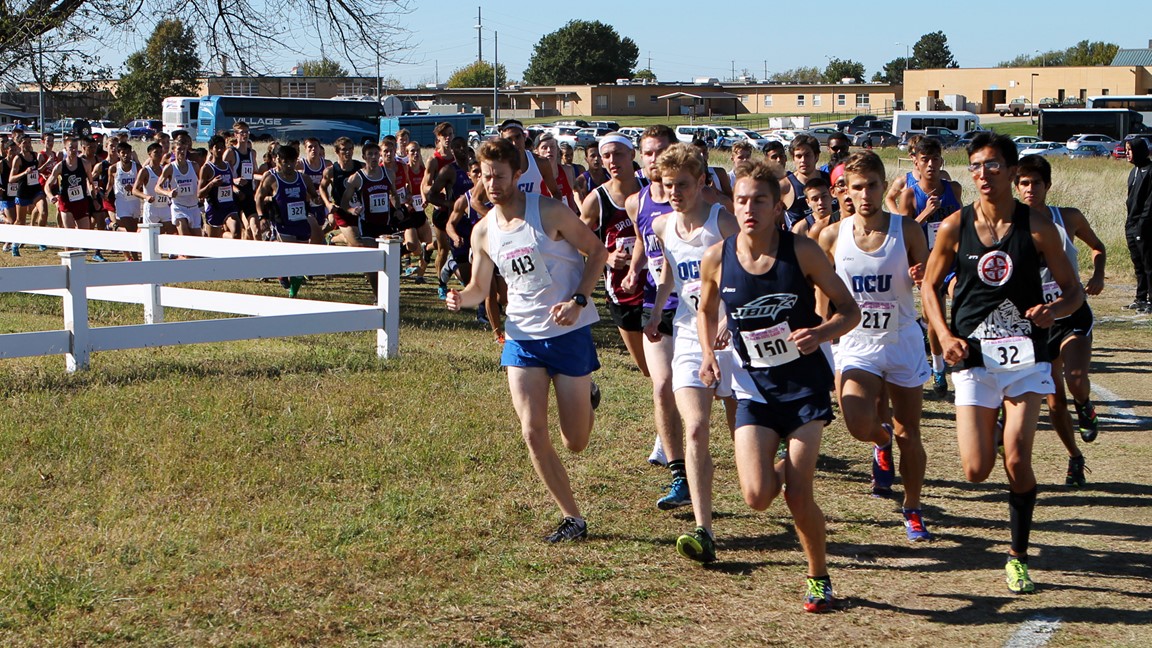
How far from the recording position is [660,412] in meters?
6.95

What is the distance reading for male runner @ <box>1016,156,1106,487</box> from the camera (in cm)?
711

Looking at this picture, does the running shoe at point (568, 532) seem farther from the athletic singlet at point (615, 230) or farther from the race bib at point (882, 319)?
the athletic singlet at point (615, 230)

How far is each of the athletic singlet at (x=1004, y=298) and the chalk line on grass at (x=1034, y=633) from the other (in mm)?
1094

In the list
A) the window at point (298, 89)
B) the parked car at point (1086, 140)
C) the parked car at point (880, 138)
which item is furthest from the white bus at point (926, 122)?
the window at point (298, 89)

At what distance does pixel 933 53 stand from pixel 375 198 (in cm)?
16459

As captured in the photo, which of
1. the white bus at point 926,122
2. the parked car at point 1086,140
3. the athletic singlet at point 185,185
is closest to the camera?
the athletic singlet at point 185,185

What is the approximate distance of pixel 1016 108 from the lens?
319 ft

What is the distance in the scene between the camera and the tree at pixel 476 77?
15823 centimetres

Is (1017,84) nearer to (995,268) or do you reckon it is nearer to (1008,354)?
(995,268)

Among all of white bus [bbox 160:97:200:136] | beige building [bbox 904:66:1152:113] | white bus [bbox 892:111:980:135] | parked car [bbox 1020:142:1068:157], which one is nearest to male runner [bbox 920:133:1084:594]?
parked car [bbox 1020:142:1068:157]

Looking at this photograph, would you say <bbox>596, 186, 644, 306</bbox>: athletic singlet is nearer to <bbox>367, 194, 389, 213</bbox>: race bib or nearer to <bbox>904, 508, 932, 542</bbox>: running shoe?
<bbox>904, 508, 932, 542</bbox>: running shoe

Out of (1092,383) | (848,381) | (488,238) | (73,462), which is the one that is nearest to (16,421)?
(73,462)

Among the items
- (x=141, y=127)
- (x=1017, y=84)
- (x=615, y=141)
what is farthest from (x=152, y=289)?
(x=1017, y=84)

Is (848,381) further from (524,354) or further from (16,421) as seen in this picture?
(16,421)
